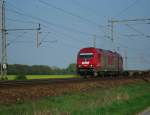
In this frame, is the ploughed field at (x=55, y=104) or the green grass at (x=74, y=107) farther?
the ploughed field at (x=55, y=104)

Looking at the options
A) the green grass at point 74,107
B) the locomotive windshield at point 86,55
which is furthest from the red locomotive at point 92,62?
the green grass at point 74,107

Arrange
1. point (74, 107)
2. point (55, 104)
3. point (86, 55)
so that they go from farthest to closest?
1. point (86, 55)
2. point (55, 104)
3. point (74, 107)

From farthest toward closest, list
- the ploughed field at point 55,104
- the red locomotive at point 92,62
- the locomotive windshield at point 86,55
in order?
the locomotive windshield at point 86,55 < the red locomotive at point 92,62 < the ploughed field at point 55,104

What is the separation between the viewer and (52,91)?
21.9 meters

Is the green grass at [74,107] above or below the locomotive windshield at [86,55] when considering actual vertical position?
below

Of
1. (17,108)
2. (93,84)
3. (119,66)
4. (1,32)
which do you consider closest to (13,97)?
(17,108)

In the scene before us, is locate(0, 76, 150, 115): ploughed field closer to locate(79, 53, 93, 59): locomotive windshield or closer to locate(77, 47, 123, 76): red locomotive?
locate(77, 47, 123, 76): red locomotive

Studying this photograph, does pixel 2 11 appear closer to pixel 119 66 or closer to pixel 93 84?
pixel 93 84

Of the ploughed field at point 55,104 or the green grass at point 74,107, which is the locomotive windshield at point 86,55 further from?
the green grass at point 74,107

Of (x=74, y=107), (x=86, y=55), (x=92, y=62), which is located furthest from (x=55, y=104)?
(x=86, y=55)

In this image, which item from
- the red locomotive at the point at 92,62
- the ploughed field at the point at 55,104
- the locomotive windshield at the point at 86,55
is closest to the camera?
the ploughed field at the point at 55,104

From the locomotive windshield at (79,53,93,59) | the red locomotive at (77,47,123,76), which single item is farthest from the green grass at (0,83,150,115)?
the locomotive windshield at (79,53,93,59)

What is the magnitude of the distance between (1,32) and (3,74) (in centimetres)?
483

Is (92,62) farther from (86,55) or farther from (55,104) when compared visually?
(55,104)
